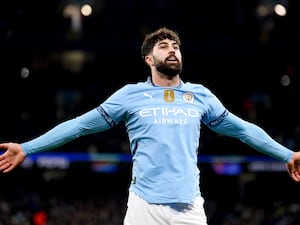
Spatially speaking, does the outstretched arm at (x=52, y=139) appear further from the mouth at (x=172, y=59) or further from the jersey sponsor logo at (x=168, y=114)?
the mouth at (x=172, y=59)

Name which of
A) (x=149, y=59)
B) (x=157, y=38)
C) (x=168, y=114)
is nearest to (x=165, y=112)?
(x=168, y=114)

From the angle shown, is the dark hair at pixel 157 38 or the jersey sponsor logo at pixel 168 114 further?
the dark hair at pixel 157 38

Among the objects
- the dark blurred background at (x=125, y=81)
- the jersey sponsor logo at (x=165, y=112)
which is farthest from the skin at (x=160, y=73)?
the dark blurred background at (x=125, y=81)

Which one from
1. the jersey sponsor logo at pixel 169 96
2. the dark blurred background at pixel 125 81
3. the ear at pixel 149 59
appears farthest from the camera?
the dark blurred background at pixel 125 81

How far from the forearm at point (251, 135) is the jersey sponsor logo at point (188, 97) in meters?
0.33

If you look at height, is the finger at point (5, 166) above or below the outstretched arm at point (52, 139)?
below

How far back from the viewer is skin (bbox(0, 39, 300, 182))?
16.1 ft

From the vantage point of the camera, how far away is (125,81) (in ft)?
69.6

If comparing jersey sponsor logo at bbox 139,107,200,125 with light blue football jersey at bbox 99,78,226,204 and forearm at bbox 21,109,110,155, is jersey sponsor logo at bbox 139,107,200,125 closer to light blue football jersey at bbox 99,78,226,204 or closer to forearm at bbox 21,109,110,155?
light blue football jersey at bbox 99,78,226,204

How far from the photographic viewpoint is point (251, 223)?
18953 millimetres

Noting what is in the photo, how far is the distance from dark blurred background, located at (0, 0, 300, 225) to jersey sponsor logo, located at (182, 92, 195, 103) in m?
13.0

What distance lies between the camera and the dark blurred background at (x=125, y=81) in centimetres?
1819

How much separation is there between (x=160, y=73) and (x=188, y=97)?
258 mm

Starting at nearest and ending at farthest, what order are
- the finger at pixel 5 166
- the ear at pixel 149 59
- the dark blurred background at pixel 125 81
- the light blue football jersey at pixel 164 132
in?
the light blue football jersey at pixel 164 132 → the finger at pixel 5 166 → the ear at pixel 149 59 → the dark blurred background at pixel 125 81
